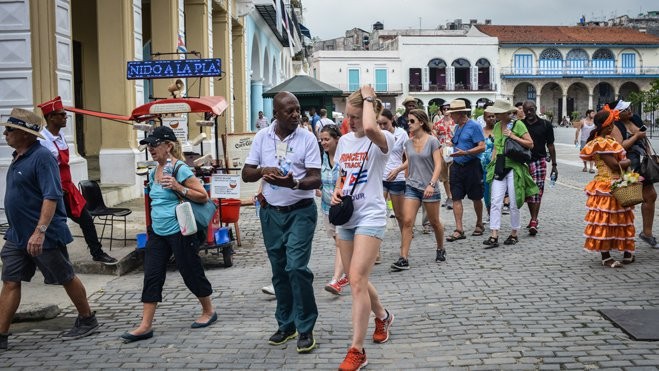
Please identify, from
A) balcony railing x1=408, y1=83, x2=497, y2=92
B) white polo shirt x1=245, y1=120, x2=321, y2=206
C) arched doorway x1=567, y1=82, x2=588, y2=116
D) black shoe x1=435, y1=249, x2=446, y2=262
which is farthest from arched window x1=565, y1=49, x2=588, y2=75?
white polo shirt x1=245, y1=120, x2=321, y2=206

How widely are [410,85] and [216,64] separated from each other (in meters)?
63.3

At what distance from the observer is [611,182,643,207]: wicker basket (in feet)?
25.5

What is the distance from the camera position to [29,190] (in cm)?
569

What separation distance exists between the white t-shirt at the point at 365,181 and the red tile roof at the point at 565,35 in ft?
238

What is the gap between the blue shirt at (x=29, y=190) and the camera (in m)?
5.64

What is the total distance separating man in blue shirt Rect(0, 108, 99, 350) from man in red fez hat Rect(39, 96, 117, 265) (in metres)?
2.19

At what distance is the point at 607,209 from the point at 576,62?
7332 cm

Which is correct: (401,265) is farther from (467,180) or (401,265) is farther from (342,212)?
(342,212)

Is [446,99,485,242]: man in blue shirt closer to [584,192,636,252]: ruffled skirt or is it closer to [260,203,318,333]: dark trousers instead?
[584,192,636,252]: ruffled skirt

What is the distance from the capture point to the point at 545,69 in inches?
2990

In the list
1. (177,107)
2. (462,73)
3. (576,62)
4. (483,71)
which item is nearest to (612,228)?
(177,107)

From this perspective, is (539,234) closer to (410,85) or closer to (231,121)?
(231,121)

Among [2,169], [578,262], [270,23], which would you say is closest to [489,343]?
[578,262]

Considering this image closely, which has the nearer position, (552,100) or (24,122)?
(24,122)
